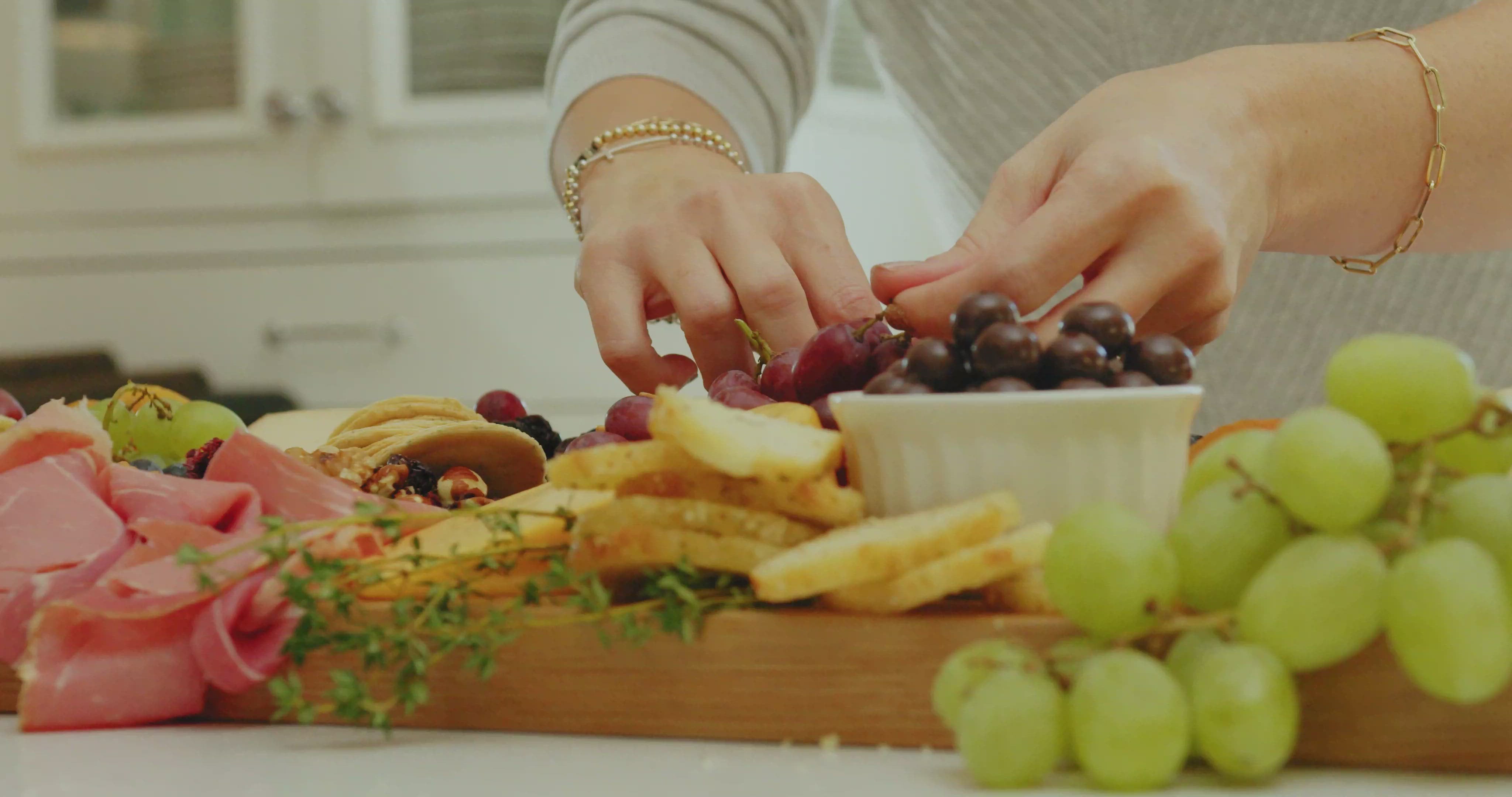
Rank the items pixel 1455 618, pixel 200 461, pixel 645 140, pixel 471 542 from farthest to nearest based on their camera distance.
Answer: pixel 645 140, pixel 200 461, pixel 471 542, pixel 1455 618

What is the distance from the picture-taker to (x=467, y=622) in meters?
0.53

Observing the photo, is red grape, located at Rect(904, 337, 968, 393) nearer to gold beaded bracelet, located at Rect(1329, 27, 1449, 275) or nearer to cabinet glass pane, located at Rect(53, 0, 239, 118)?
gold beaded bracelet, located at Rect(1329, 27, 1449, 275)

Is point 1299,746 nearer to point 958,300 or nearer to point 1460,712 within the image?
point 1460,712

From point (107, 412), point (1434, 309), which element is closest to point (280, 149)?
point (107, 412)

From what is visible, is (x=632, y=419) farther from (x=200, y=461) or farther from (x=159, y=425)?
(x=159, y=425)

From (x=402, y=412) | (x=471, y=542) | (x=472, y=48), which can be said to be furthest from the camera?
(x=472, y=48)

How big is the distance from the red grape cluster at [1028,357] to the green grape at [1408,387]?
0.35ft

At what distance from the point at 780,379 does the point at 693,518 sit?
22 cm

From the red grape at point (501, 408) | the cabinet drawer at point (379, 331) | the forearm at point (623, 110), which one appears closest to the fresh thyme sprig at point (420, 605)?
the red grape at point (501, 408)

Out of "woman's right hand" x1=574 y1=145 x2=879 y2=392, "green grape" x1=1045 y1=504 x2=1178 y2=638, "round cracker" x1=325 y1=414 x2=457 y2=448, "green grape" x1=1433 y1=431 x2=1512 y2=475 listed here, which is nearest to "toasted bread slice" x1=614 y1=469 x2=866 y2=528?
Result: "green grape" x1=1045 y1=504 x2=1178 y2=638

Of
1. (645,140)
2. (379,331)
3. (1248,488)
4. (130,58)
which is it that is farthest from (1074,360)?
(130,58)

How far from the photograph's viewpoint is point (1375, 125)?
0.85m

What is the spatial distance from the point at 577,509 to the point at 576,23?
0.85m

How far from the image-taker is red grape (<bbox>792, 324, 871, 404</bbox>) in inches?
26.3
